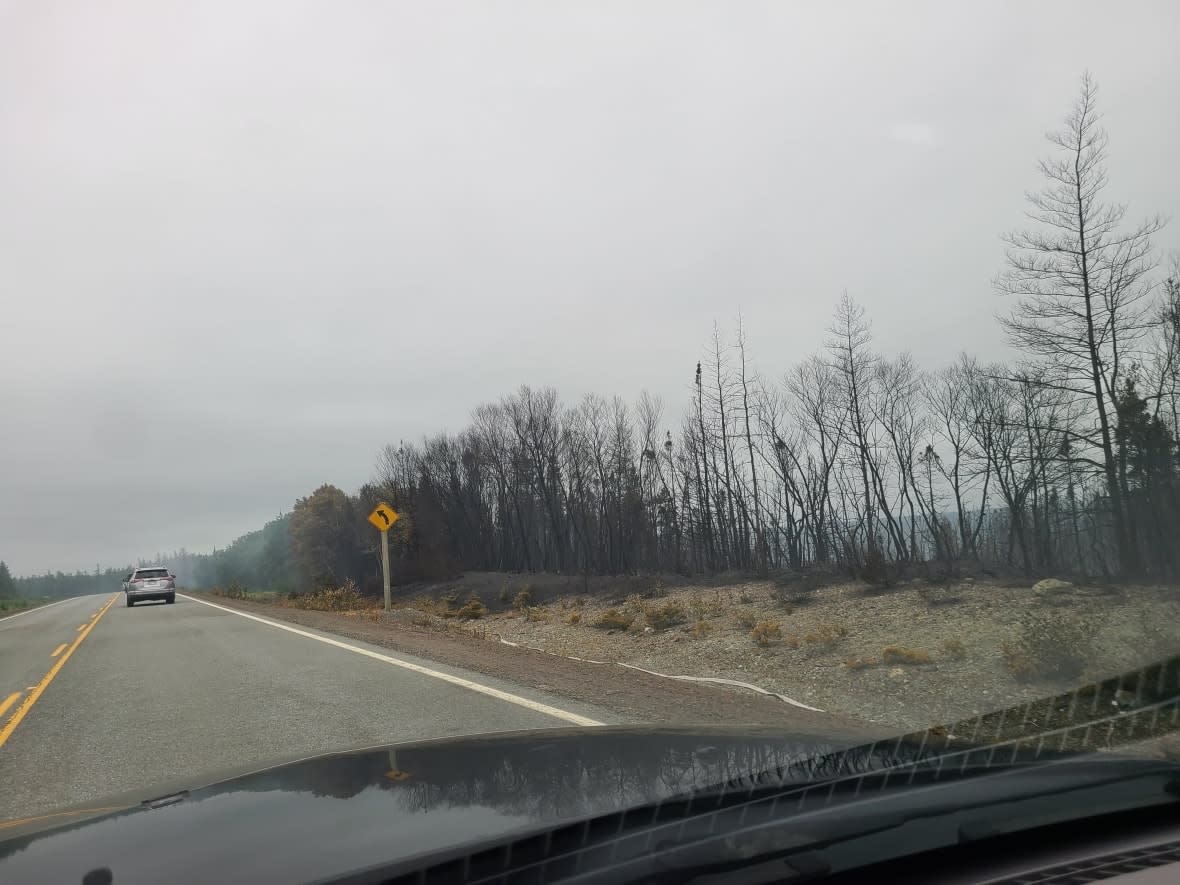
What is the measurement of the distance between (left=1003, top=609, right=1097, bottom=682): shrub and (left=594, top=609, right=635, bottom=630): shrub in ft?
34.4

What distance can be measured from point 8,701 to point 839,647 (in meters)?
11.2

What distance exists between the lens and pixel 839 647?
12.4m

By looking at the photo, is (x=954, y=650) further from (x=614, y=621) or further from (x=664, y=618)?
(x=614, y=621)

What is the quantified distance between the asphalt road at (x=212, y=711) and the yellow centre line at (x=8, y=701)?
0.10 feet

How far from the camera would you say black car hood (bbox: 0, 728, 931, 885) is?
2.68 metres

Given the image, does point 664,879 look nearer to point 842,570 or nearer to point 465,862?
point 465,862

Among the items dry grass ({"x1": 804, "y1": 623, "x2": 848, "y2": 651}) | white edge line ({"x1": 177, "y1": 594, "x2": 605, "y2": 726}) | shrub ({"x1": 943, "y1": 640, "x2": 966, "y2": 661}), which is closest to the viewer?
white edge line ({"x1": 177, "y1": 594, "x2": 605, "y2": 726})

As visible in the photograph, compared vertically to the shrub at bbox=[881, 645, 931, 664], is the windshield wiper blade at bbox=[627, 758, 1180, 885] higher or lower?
higher

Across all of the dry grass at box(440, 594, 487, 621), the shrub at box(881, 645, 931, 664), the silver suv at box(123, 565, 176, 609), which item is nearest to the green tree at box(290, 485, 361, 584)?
the silver suv at box(123, 565, 176, 609)

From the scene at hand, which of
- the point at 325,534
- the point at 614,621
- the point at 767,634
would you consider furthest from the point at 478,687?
the point at 325,534

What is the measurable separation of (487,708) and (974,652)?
625 centimetres

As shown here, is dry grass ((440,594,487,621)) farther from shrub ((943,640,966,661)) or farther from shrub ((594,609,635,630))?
shrub ((943,640,966,661))

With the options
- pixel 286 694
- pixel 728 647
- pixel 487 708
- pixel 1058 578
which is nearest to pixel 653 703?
pixel 487 708

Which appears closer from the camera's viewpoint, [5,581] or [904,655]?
[904,655]
